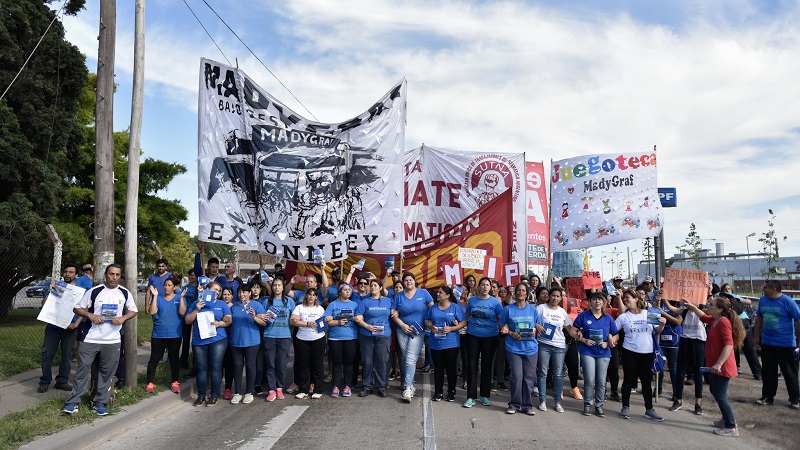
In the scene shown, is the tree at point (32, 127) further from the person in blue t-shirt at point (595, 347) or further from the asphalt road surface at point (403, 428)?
the person in blue t-shirt at point (595, 347)

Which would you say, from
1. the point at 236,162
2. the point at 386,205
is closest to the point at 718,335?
the point at 386,205

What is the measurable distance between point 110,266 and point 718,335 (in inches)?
301

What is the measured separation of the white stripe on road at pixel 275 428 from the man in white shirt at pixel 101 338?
2031mm

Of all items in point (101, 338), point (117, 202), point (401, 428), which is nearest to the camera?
point (401, 428)

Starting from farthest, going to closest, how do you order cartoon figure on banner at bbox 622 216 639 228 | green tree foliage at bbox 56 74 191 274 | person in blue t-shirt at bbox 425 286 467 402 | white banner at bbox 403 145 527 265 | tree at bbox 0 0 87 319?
1. green tree foliage at bbox 56 74 191 274
2. tree at bbox 0 0 87 319
3. white banner at bbox 403 145 527 265
4. cartoon figure on banner at bbox 622 216 639 228
5. person in blue t-shirt at bbox 425 286 467 402

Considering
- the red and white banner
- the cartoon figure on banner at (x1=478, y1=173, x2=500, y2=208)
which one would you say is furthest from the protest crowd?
the red and white banner

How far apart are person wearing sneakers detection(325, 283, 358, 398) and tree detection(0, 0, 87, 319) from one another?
10623 millimetres

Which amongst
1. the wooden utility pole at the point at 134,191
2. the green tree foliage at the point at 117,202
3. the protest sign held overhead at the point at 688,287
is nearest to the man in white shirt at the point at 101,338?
the wooden utility pole at the point at 134,191

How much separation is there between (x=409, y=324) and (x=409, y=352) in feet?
1.35

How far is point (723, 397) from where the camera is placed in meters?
7.03

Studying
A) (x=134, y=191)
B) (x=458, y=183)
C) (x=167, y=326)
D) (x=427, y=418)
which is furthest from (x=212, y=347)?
(x=458, y=183)

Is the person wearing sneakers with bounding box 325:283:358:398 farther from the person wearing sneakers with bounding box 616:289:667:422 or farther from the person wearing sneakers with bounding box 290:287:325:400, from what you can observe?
the person wearing sneakers with bounding box 616:289:667:422

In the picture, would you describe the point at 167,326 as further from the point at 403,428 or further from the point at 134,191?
the point at 403,428

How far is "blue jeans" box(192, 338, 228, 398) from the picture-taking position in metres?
8.20
